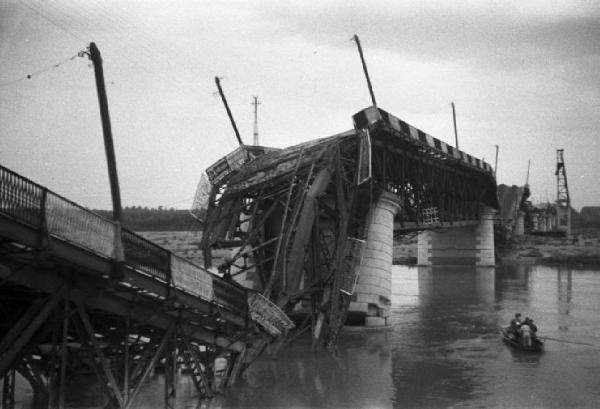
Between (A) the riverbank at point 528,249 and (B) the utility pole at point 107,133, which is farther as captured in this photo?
(A) the riverbank at point 528,249

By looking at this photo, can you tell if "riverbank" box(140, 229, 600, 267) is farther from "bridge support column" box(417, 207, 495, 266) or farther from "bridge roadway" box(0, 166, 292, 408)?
"bridge roadway" box(0, 166, 292, 408)

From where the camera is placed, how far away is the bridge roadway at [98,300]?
1569 cm

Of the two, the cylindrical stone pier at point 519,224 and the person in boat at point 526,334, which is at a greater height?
the cylindrical stone pier at point 519,224

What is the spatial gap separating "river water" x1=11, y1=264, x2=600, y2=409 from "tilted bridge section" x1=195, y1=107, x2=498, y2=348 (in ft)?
8.43

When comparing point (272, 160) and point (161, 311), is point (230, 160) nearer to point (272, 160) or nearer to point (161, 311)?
point (272, 160)

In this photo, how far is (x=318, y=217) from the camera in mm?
35844

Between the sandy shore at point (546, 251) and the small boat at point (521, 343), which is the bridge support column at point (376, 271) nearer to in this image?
the small boat at point (521, 343)

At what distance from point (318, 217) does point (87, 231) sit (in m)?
19.7

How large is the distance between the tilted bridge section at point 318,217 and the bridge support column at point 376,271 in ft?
0.19

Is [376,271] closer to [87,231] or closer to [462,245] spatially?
[87,231]

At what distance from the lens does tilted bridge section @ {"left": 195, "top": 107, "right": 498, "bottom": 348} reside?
32.9 meters

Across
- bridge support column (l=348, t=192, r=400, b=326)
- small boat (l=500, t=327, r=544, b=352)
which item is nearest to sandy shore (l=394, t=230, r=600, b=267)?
bridge support column (l=348, t=192, r=400, b=326)

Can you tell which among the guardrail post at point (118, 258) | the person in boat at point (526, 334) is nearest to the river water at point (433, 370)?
the person in boat at point (526, 334)

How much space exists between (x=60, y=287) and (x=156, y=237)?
362 feet
